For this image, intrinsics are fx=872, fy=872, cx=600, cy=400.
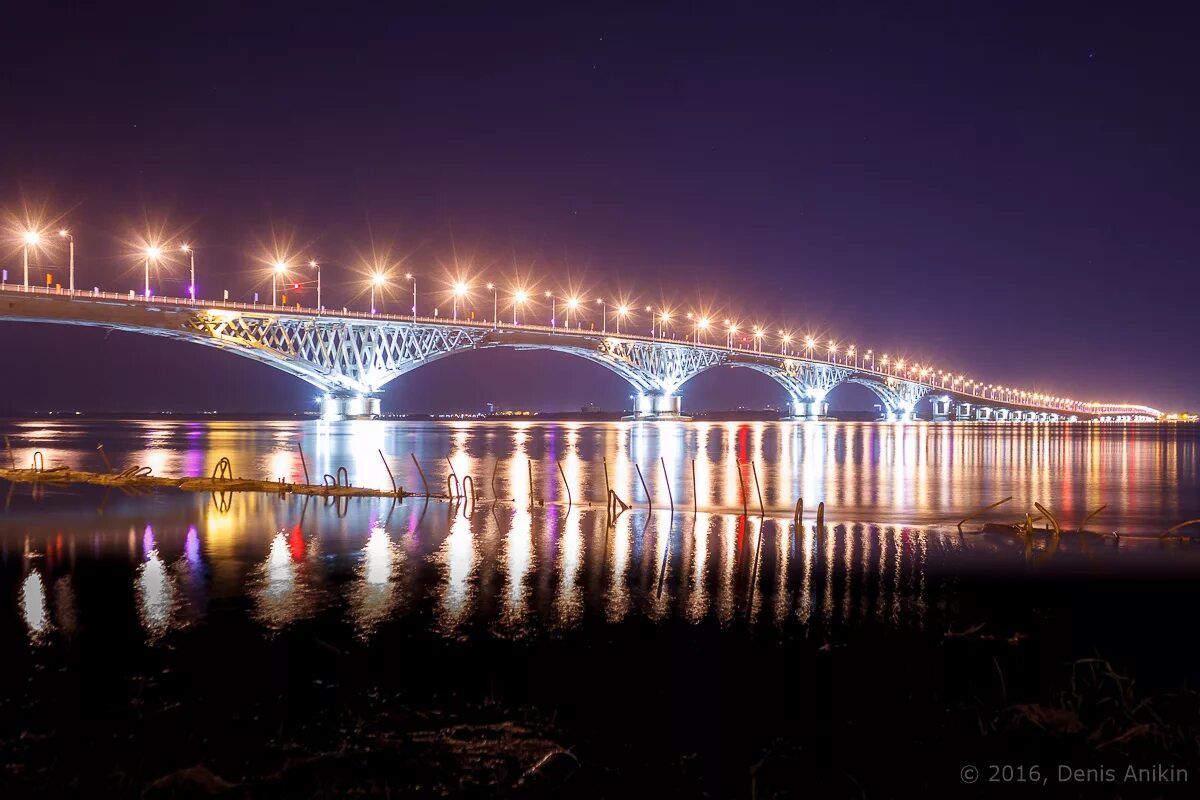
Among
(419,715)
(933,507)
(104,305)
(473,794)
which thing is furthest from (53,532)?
(104,305)

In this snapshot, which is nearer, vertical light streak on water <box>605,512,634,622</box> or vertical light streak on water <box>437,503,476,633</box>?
vertical light streak on water <box>437,503,476,633</box>

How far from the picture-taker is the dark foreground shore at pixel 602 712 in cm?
484

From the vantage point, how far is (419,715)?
5.67 metres

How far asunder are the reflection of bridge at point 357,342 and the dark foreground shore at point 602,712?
69.8 meters

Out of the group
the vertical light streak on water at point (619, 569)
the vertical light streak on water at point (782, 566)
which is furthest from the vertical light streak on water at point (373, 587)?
the vertical light streak on water at point (782, 566)

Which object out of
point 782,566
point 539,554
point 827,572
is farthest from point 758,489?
point 539,554

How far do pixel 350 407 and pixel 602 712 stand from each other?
8508 cm

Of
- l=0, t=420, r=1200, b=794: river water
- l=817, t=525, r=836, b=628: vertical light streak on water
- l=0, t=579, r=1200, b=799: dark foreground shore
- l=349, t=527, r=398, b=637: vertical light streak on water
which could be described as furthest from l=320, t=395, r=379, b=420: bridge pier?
l=0, t=579, r=1200, b=799: dark foreground shore

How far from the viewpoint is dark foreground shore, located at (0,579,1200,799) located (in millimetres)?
4844

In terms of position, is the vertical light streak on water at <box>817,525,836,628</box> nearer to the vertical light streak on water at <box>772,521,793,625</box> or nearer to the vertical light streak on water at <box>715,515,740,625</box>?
the vertical light streak on water at <box>772,521,793,625</box>

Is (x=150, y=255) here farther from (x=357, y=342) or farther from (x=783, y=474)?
(x=783, y=474)

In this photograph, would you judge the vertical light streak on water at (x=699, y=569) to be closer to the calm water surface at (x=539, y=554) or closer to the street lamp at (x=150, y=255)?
the calm water surface at (x=539, y=554)

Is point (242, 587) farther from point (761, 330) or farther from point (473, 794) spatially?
point (761, 330)

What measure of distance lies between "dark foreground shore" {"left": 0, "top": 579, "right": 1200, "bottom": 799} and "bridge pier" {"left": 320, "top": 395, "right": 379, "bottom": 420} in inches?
3192
